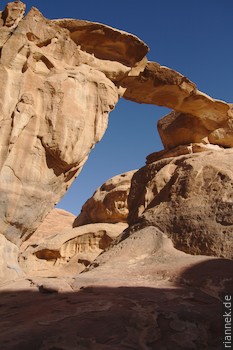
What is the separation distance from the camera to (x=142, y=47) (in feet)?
34.6

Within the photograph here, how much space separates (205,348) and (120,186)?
1676cm

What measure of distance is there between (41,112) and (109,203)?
11316 mm

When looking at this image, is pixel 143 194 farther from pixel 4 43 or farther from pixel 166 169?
pixel 4 43

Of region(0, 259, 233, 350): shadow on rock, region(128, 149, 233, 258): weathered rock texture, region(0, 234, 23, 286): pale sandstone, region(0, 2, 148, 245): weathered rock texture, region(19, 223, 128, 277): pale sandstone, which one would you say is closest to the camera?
region(0, 259, 233, 350): shadow on rock

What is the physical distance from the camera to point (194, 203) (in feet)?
22.0

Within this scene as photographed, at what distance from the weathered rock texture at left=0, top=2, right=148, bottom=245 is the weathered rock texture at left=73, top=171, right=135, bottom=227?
32.2ft

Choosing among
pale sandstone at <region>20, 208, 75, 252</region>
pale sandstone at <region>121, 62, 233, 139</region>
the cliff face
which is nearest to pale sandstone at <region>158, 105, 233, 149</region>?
pale sandstone at <region>121, 62, 233, 139</region>

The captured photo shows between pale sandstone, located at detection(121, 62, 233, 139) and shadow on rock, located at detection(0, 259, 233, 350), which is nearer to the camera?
shadow on rock, located at detection(0, 259, 233, 350)

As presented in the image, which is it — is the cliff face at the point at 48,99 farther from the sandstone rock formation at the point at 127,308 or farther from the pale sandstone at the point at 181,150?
the pale sandstone at the point at 181,150

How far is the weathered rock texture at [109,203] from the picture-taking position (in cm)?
1898

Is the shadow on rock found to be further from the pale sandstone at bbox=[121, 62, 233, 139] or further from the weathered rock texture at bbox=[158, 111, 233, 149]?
the weathered rock texture at bbox=[158, 111, 233, 149]

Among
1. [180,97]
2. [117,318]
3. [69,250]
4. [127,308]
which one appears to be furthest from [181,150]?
[117,318]

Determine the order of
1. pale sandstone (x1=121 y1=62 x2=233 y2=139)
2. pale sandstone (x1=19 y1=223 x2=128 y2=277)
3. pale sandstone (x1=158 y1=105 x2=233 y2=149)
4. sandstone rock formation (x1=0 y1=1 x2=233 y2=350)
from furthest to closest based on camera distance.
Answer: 1. pale sandstone (x1=19 y1=223 x2=128 y2=277)
2. pale sandstone (x1=158 y1=105 x2=233 y2=149)
3. pale sandstone (x1=121 y1=62 x2=233 y2=139)
4. sandstone rock formation (x1=0 y1=1 x2=233 y2=350)

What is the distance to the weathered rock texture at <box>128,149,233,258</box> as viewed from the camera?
5.91 metres
